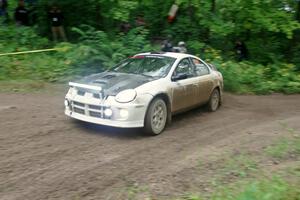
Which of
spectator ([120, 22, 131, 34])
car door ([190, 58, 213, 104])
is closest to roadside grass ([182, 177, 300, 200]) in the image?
car door ([190, 58, 213, 104])

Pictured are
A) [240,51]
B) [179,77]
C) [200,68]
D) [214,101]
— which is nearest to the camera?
[179,77]

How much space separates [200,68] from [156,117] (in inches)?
103

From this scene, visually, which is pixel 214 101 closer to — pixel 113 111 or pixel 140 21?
pixel 113 111

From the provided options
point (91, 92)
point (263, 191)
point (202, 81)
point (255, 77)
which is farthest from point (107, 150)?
point (255, 77)

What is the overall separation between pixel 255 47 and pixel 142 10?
5.19m

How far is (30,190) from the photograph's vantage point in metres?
5.58

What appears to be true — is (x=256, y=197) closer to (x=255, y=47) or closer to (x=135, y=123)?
(x=135, y=123)

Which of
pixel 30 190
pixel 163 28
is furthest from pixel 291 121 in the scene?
pixel 163 28

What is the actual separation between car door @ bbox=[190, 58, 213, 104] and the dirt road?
49cm

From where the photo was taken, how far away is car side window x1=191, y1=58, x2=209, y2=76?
34.0ft

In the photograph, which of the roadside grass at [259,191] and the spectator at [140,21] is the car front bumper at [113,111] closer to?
the roadside grass at [259,191]

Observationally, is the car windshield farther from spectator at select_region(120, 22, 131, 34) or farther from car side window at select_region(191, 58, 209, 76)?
spectator at select_region(120, 22, 131, 34)

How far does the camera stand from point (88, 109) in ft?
26.7

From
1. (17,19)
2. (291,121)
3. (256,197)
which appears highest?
(17,19)
